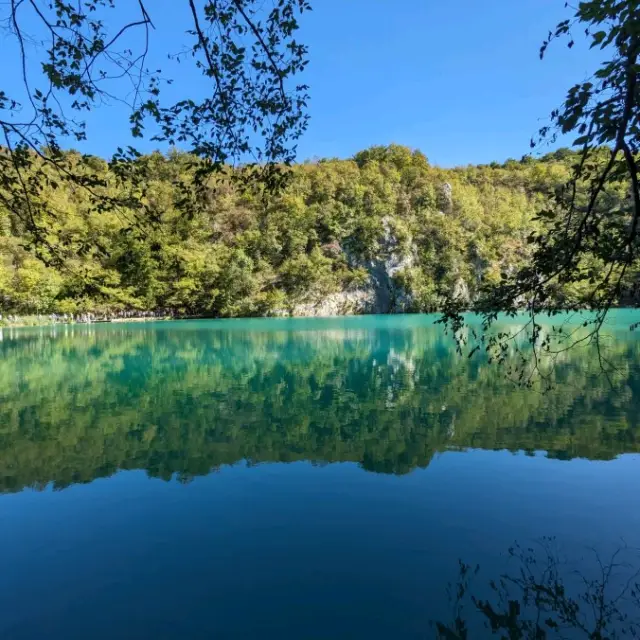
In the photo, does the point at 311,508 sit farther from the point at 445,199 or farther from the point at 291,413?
the point at 445,199

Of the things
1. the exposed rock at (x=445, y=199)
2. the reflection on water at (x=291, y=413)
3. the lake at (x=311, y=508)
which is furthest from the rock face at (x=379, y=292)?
the lake at (x=311, y=508)

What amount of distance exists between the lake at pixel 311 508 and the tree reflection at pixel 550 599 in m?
0.02

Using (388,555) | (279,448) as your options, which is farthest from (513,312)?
(279,448)

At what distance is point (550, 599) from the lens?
149 inches

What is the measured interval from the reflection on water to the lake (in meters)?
0.07

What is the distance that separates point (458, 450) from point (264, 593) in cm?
493

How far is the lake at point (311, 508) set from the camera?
3840 millimetres

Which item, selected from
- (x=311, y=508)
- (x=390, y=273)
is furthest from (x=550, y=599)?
(x=390, y=273)

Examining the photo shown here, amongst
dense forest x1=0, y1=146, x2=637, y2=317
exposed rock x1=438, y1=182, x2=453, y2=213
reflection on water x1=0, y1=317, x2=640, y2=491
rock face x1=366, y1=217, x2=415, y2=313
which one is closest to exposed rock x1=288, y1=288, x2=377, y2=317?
dense forest x1=0, y1=146, x2=637, y2=317

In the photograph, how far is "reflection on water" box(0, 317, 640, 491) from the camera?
806 centimetres

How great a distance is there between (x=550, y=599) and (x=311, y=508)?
110 inches

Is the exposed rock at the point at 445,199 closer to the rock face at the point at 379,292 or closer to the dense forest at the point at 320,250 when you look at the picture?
the dense forest at the point at 320,250

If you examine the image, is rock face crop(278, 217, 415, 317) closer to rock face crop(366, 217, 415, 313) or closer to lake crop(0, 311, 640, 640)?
rock face crop(366, 217, 415, 313)

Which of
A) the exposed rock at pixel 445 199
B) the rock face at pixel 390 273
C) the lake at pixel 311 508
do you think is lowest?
the lake at pixel 311 508
